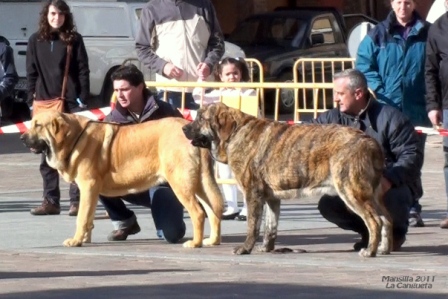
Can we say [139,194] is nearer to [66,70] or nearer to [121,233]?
[121,233]

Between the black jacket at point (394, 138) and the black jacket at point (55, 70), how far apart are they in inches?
130

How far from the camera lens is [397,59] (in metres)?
11.0

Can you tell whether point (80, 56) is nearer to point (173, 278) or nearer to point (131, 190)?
point (131, 190)

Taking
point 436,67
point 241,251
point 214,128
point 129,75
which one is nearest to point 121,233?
point 129,75

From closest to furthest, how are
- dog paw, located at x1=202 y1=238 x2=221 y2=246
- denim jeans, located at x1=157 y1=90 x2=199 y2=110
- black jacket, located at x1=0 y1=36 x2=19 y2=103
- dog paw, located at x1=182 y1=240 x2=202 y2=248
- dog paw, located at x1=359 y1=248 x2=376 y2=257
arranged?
dog paw, located at x1=359 y1=248 x2=376 y2=257 → dog paw, located at x1=182 y1=240 x2=202 y2=248 → dog paw, located at x1=202 y1=238 x2=221 y2=246 → denim jeans, located at x1=157 y1=90 x2=199 y2=110 → black jacket, located at x1=0 y1=36 x2=19 y2=103

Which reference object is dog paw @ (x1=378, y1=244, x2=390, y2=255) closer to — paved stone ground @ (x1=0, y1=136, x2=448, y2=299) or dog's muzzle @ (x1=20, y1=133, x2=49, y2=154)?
paved stone ground @ (x1=0, y1=136, x2=448, y2=299)

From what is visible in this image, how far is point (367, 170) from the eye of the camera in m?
9.08

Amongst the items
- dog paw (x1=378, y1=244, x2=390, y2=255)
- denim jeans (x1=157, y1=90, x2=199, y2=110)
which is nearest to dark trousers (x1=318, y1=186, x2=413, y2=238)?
dog paw (x1=378, y1=244, x2=390, y2=255)

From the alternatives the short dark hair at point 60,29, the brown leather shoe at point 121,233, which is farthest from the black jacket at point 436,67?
the short dark hair at point 60,29

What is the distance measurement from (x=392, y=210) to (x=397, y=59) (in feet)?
6.14

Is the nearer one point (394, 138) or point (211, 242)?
point (394, 138)

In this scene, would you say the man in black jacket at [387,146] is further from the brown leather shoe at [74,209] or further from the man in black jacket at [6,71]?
the man in black jacket at [6,71]

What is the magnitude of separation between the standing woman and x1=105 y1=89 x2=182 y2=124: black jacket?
1.64 metres

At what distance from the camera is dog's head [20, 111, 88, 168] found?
10.0 m
